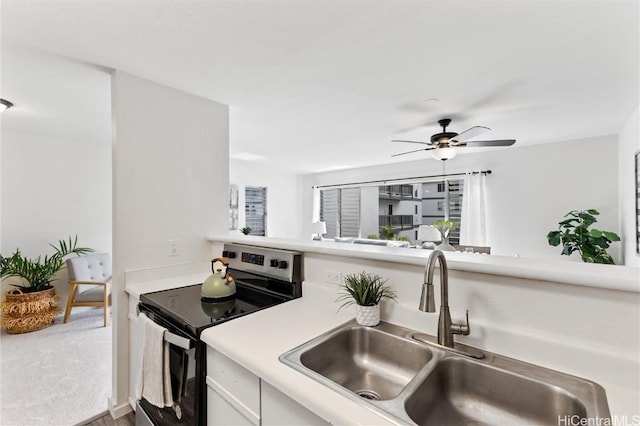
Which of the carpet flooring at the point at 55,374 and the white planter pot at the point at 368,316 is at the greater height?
the white planter pot at the point at 368,316

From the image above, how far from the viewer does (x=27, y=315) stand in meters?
3.04

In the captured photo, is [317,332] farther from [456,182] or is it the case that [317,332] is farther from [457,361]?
[456,182]

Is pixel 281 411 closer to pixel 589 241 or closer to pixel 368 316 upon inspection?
pixel 368 316

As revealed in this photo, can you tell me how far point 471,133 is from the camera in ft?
8.96

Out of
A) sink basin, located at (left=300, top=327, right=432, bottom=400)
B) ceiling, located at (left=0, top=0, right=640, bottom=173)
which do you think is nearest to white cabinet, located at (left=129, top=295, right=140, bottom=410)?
sink basin, located at (left=300, top=327, right=432, bottom=400)

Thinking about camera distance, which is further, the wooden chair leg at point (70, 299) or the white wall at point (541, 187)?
the white wall at point (541, 187)

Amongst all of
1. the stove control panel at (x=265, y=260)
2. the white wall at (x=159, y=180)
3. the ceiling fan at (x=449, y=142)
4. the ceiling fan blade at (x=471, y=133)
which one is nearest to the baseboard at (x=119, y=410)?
the white wall at (x=159, y=180)

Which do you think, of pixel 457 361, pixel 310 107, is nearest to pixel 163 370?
pixel 457 361

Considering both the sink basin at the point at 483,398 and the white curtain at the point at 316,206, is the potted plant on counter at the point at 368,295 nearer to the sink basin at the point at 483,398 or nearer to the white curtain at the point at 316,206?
the sink basin at the point at 483,398

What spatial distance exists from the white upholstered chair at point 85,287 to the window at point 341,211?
455 centimetres

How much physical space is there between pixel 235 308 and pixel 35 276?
130 inches

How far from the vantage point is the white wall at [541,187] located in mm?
3643

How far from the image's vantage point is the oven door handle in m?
1.17

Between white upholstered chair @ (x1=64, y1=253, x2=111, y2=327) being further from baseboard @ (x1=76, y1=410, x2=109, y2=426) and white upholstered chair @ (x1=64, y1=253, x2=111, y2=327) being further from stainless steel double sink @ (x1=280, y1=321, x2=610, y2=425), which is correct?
stainless steel double sink @ (x1=280, y1=321, x2=610, y2=425)
